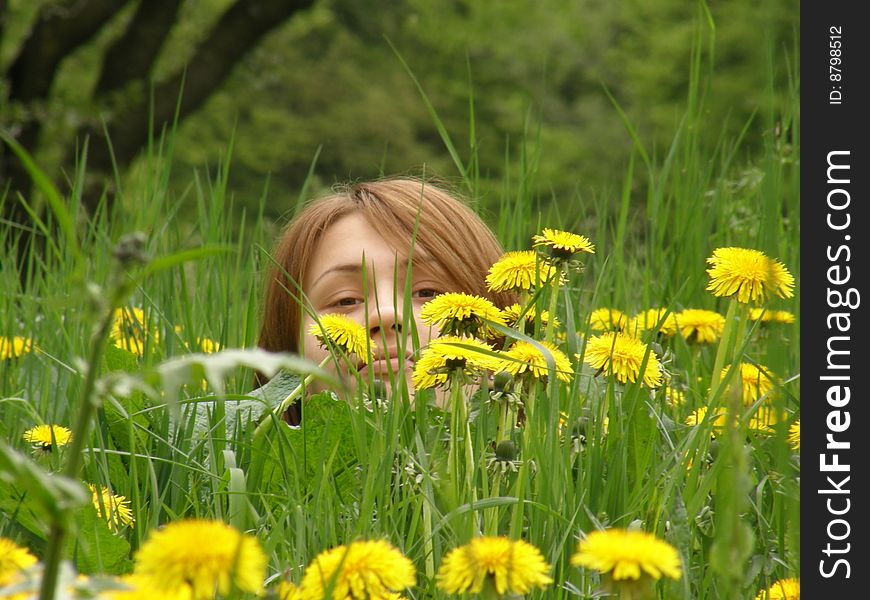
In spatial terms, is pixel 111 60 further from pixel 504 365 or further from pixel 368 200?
pixel 504 365

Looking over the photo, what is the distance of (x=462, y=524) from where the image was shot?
90 centimetres

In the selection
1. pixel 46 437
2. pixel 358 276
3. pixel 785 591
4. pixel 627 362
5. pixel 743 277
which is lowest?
pixel 785 591

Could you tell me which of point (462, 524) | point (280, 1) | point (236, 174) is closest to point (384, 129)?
point (236, 174)

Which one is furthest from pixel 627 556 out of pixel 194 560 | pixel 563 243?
pixel 563 243

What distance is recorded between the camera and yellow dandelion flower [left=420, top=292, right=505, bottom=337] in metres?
1.13

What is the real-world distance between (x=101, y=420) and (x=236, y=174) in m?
18.5

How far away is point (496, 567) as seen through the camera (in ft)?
2.28

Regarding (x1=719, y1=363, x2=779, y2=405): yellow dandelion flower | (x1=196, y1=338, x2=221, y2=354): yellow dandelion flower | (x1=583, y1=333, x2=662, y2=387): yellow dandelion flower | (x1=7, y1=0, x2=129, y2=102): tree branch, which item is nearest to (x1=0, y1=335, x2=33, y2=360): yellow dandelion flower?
(x1=196, y1=338, x2=221, y2=354): yellow dandelion flower

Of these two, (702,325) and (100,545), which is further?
(702,325)

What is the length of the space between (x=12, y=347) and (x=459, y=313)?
1.00 m

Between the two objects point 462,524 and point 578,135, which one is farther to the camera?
point 578,135

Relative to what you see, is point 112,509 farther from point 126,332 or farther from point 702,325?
point 702,325

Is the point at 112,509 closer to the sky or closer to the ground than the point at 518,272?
closer to the ground

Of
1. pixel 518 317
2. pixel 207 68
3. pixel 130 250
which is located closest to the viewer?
pixel 130 250
